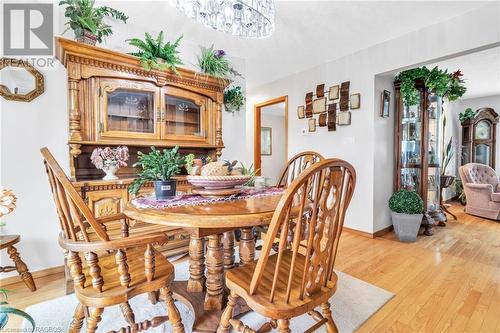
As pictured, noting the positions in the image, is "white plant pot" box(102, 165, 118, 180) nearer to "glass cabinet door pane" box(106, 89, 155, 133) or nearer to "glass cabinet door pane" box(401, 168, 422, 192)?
"glass cabinet door pane" box(106, 89, 155, 133)

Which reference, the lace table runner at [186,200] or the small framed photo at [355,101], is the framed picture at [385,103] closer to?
the small framed photo at [355,101]

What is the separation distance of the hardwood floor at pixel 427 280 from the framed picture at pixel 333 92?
1915 mm

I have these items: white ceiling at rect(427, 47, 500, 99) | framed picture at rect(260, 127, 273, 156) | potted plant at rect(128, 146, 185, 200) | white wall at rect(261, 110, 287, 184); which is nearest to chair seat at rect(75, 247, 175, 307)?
potted plant at rect(128, 146, 185, 200)

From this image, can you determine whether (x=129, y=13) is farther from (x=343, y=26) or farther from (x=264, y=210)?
(x=264, y=210)

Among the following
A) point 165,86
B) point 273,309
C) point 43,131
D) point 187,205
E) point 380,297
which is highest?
point 165,86

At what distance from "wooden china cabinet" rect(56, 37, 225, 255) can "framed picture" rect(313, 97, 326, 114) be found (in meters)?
1.65

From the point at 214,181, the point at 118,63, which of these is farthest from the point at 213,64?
the point at 214,181

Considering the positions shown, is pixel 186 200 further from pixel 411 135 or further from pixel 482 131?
pixel 482 131

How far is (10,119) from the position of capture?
6.71 ft

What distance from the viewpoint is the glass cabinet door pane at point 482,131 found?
17.8 feet

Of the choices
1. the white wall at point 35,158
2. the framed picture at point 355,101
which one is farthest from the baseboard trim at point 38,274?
the framed picture at point 355,101

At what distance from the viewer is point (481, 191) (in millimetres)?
4281

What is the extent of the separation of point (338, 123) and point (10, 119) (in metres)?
3.51

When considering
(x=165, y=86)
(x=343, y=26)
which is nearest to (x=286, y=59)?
(x=343, y=26)
